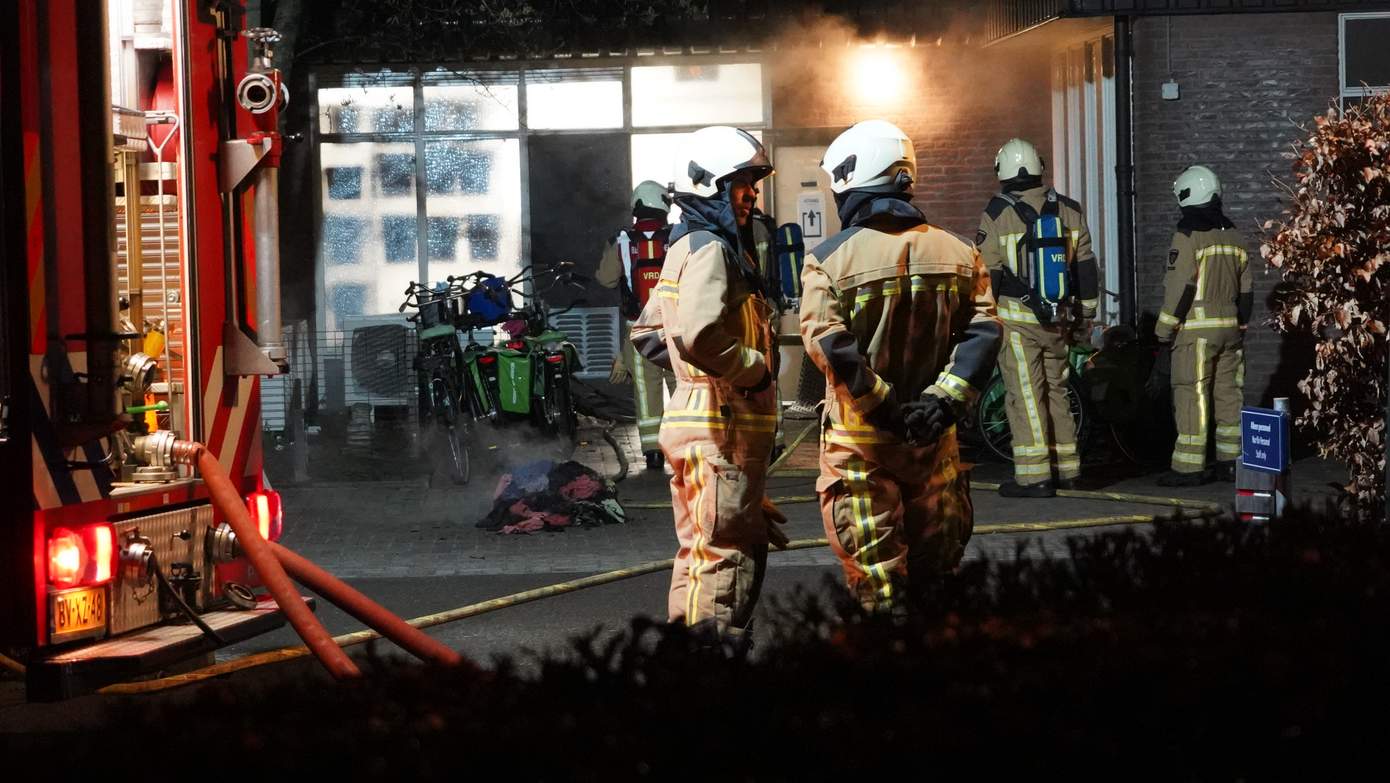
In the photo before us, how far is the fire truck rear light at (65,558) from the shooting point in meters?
4.81

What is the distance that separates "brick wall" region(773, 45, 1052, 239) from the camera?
16.2 metres

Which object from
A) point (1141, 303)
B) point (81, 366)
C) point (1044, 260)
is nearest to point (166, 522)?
point (81, 366)

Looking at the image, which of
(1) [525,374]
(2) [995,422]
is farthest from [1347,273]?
(1) [525,374]

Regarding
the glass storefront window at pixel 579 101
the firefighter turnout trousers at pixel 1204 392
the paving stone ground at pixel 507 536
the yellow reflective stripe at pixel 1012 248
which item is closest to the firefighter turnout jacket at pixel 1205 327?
the firefighter turnout trousers at pixel 1204 392

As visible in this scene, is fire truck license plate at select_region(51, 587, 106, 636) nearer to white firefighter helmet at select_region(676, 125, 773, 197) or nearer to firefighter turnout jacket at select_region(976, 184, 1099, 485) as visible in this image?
white firefighter helmet at select_region(676, 125, 773, 197)

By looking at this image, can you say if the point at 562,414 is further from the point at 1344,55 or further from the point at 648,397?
the point at 1344,55

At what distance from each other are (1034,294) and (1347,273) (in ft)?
8.53

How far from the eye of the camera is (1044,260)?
1070 cm

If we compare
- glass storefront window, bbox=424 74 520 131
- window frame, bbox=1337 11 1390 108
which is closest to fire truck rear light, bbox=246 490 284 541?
window frame, bbox=1337 11 1390 108

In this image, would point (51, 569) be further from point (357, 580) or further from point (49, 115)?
point (357, 580)

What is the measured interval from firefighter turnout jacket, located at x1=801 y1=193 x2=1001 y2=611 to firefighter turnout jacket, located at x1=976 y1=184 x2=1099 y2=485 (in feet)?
17.6

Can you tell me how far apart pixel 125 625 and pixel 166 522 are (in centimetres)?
38

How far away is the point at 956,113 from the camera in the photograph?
1619cm

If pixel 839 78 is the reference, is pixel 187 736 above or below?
below
